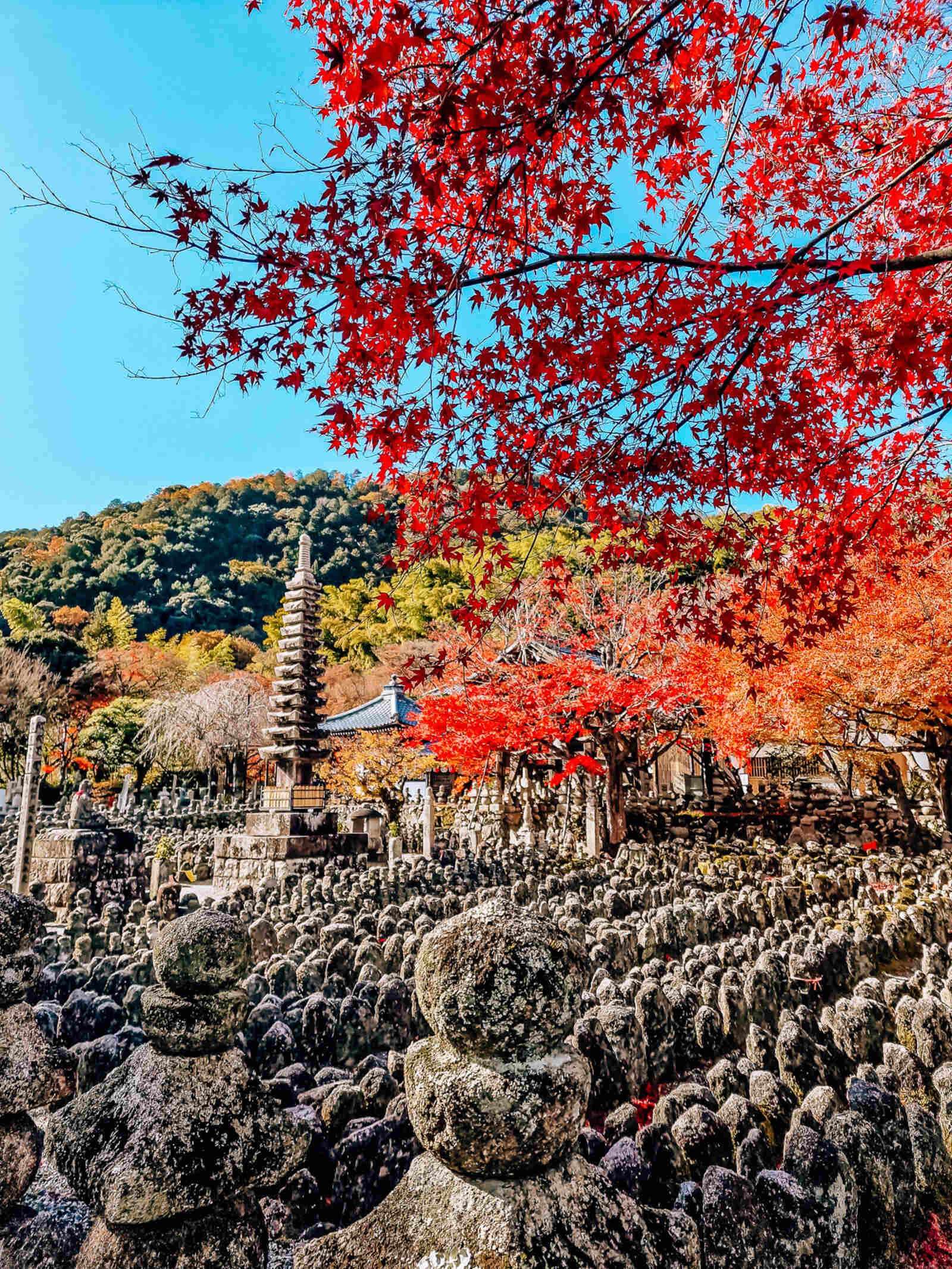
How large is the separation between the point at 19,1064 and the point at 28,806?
8.56 meters

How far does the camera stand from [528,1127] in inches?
45.6

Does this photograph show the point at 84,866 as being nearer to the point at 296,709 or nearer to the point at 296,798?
the point at 296,798

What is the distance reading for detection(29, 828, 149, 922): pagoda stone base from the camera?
1242cm

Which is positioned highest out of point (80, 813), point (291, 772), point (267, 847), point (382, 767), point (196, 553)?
point (196, 553)

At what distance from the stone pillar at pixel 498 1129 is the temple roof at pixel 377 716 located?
22.9m

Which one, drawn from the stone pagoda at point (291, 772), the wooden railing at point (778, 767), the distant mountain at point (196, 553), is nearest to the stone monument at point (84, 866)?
the stone pagoda at point (291, 772)

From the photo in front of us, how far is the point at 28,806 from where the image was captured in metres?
9.16

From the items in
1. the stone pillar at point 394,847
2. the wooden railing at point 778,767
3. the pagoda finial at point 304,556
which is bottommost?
the stone pillar at point 394,847

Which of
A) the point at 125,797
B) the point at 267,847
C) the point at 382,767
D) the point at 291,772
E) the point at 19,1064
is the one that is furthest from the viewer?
the point at 125,797

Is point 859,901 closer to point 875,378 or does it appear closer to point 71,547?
point 875,378

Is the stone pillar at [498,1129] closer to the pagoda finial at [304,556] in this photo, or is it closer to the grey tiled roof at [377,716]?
the pagoda finial at [304,556]

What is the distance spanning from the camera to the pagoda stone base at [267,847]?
14609 mm

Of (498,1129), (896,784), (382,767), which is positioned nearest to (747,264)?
(498,1129)

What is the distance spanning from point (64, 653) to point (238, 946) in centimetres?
4337
